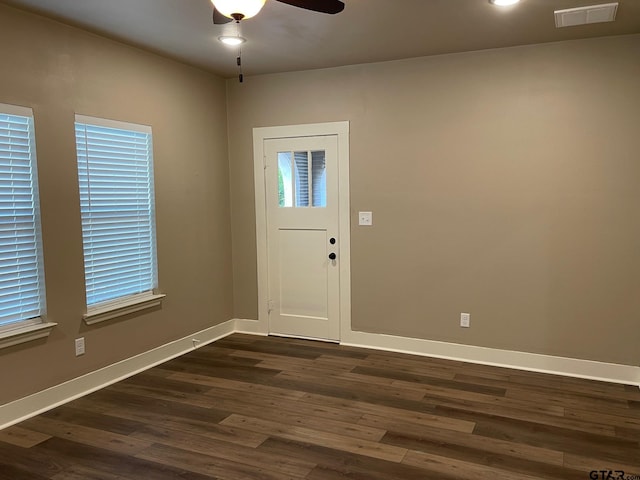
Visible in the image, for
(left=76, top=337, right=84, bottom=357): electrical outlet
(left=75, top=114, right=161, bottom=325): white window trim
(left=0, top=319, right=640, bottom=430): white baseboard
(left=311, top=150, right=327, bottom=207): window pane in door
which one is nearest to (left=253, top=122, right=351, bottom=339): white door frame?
(left=311, top=150, right=327, bottom=207): window pane in door

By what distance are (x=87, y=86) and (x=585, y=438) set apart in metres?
4.05

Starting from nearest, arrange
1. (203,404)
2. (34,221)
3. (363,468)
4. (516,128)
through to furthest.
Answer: (363,468) < (34,221) < (203,404) < (516,128)

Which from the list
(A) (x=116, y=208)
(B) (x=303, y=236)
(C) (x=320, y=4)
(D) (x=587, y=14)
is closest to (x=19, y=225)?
(A) (x=116, y=208)

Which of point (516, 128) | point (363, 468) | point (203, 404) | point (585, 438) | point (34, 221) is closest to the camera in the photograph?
point (363, 468)

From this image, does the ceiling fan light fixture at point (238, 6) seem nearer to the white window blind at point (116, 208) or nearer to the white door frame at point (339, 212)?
the white window blind at point (116, 208)

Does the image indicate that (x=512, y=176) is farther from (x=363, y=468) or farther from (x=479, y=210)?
(x=363, y=468)

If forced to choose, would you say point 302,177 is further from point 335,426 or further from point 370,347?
point 335,426

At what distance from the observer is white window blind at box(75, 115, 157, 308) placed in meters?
3.57

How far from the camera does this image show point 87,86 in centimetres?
355

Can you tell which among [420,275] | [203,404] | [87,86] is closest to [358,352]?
[420,275]

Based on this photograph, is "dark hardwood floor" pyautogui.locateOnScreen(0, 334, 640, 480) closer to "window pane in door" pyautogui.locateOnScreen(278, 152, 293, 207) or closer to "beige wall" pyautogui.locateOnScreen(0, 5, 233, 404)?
"beige wall" pyautogui.locateOnScreen(0, 5, 233, 404)

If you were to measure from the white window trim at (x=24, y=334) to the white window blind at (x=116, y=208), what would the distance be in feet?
1.26

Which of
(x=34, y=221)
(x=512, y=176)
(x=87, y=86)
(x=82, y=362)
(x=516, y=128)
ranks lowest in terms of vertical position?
(x=82, y=362)

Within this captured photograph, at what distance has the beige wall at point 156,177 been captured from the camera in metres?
3.19
